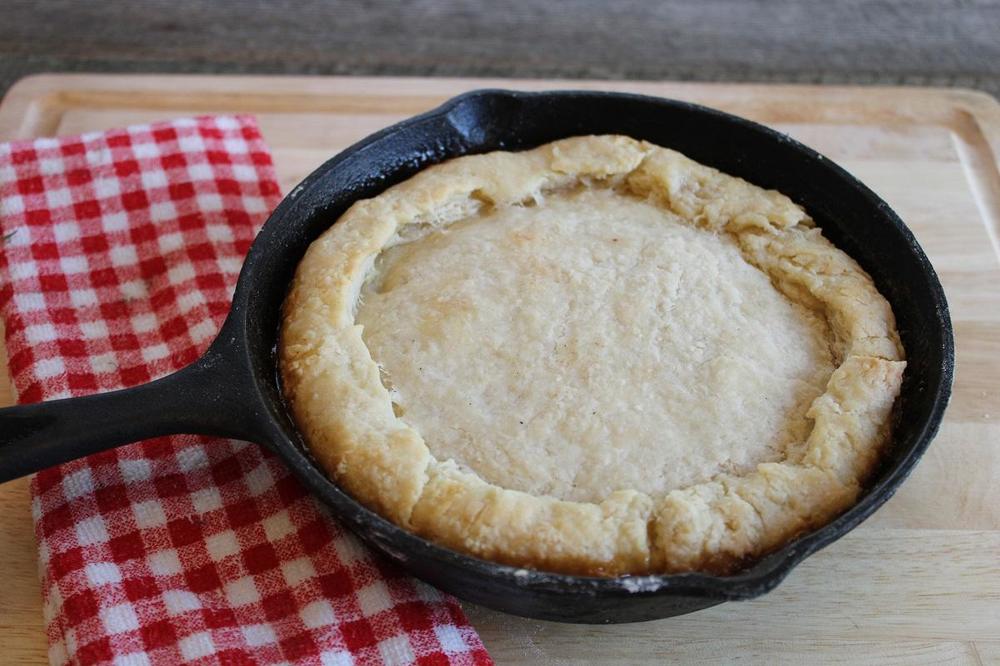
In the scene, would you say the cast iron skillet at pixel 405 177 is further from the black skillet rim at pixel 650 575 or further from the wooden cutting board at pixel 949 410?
the wooden cutting board at pixel 949 410

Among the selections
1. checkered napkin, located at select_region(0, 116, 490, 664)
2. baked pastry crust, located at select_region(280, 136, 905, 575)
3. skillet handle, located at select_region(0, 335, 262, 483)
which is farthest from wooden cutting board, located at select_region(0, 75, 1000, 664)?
skillet handle, located at select_region(0, 335, 262, 483)

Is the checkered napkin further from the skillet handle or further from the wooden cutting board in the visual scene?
the skillet handle

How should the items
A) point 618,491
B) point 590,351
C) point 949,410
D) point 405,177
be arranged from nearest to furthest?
point 618,491 → point 590,351 → point 949,410 → point 405,177

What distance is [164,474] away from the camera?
6.62 ft

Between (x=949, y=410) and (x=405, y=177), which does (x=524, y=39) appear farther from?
(x=949, y=410)

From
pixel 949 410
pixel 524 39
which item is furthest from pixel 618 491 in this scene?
pixel 524 39

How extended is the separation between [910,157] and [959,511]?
126 cm

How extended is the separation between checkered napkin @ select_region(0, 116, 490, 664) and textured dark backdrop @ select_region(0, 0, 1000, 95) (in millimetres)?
1291

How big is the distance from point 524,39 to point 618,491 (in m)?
2.74

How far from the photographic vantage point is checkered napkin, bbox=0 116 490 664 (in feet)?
5.80

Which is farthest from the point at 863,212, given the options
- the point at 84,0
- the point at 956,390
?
the point at 84,0

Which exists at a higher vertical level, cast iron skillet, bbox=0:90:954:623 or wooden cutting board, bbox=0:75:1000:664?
cast iron skillet, bbox=0:90:954:623

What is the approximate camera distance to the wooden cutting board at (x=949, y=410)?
1.85m

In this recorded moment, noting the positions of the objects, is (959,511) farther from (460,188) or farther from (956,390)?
(460,188)
